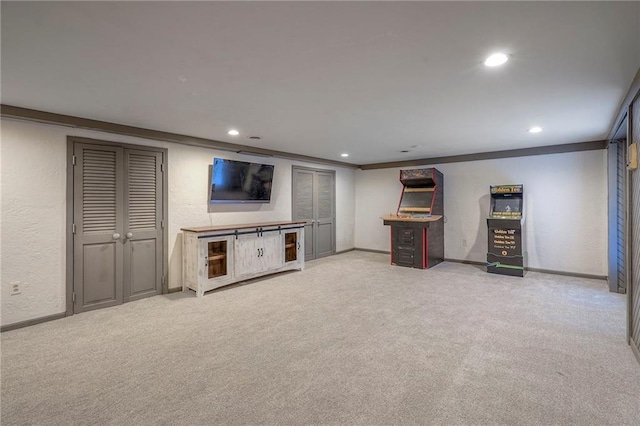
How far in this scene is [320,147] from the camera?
5.39m

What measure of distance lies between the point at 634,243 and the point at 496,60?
212cm

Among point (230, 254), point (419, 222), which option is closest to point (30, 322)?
point (230, 254)

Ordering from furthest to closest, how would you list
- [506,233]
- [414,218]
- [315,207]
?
1. [315,207]
2. [414,218]
3. [506,233]

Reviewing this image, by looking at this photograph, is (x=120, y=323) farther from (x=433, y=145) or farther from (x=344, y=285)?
(x=433, y=145)

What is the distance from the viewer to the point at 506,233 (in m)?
5.12

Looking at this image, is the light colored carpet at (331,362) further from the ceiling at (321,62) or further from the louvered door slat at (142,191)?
the ceiling at (321,62)

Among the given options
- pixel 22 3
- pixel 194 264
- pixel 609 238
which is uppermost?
pixel 22 3

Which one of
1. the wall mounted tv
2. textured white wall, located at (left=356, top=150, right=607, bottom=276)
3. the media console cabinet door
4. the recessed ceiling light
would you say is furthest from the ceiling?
the media console cabinet door

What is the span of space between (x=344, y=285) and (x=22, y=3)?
427 cm

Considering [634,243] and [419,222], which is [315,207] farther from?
[634,243]

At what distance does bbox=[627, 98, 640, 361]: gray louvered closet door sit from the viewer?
2.50 meters

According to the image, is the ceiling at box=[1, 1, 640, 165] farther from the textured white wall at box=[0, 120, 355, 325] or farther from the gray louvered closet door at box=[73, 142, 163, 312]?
the gray louvered closet door at box=[73, 142, 163, 312]

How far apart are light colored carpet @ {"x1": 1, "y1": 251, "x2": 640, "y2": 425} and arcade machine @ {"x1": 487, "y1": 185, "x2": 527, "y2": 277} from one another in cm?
103

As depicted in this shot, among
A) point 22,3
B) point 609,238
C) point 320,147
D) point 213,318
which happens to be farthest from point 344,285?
point 22,3
